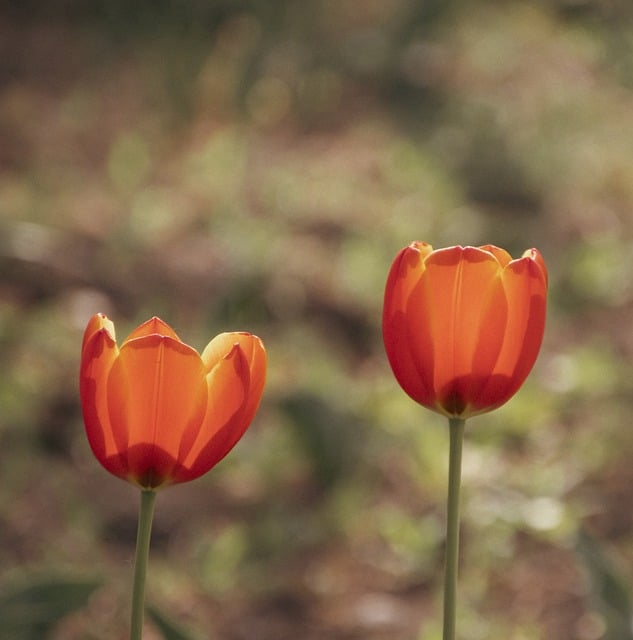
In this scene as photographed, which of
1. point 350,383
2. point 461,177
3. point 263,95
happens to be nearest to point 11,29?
point 263,95

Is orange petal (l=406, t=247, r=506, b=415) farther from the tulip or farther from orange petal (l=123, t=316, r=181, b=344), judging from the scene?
orange petal (l=123, t=316, r=181, b=344)

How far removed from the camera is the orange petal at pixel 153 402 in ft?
3.25

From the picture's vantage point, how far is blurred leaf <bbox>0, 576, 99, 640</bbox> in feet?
4.63

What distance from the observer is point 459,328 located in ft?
3.46

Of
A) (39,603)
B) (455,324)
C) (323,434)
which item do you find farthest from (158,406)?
(323,434)

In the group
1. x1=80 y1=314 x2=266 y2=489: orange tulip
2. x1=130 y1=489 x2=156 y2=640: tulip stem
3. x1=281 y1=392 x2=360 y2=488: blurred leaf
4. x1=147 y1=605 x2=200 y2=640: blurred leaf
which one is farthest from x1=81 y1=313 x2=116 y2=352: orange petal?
x1=281 y1=392 x2=360 y2=488: blurred leaf

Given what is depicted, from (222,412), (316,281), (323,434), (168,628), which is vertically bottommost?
(168,628)

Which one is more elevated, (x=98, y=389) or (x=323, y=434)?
(x=323, y=434)

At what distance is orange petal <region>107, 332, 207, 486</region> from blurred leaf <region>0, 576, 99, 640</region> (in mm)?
462

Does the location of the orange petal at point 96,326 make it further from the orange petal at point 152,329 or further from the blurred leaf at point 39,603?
the blurred leaf at point 39,603

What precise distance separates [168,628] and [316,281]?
203 centimetres

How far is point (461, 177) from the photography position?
12.7ft

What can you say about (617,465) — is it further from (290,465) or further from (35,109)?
(35,109)

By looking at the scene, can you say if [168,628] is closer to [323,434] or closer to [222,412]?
[222,412]
